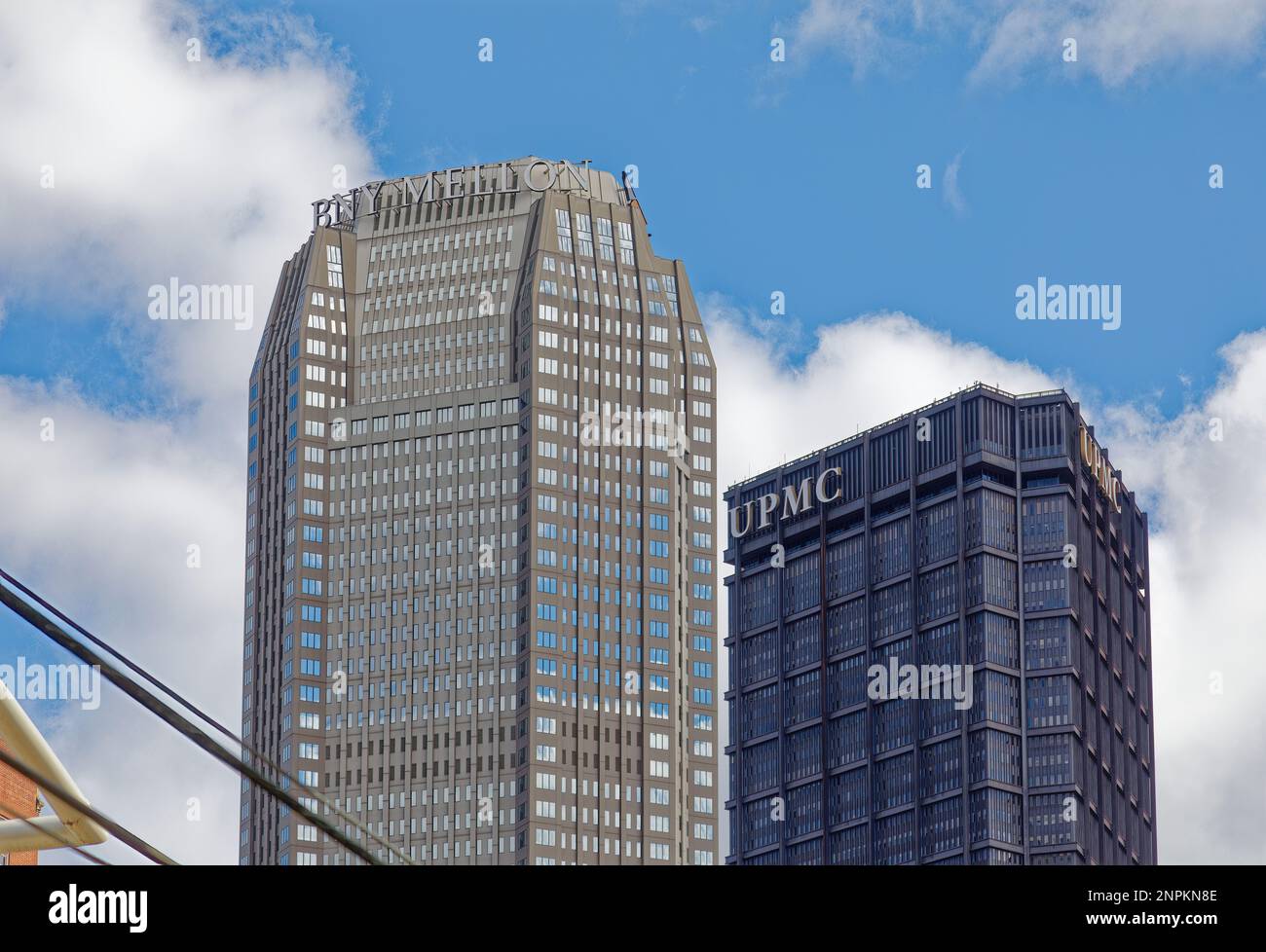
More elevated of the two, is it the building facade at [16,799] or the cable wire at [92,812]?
the building facade at [16,799]

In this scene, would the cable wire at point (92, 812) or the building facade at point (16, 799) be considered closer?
the cable wire at point (92, 812)

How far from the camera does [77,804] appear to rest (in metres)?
15.5

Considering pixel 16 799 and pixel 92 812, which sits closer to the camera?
pixel 92 812

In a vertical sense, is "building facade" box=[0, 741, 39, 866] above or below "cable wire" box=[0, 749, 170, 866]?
above

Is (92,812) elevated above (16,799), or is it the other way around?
(16,799)

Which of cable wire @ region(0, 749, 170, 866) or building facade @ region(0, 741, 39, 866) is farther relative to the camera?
building facade @ region(0, 741, 39, 866)

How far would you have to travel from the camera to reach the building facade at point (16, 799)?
48875 millimetres

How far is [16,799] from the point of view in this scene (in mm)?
50406

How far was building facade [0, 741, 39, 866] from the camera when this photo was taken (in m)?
48.9
